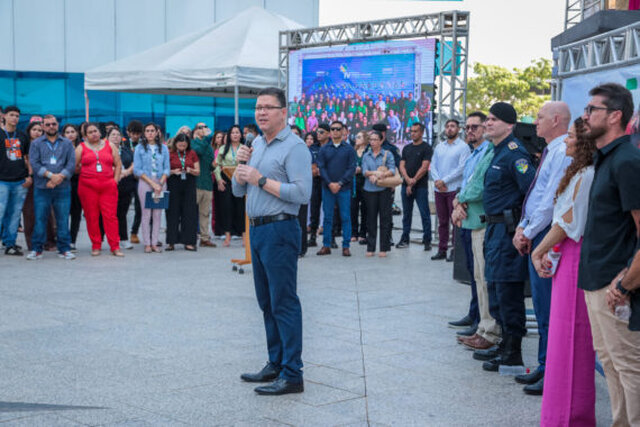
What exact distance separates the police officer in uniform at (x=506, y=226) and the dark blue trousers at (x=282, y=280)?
150 centimetres

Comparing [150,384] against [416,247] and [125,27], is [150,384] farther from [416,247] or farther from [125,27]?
[125,27]

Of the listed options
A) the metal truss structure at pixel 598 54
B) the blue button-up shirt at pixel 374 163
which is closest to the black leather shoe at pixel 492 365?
the metal truss structure at pixel 598 54

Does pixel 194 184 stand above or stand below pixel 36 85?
below

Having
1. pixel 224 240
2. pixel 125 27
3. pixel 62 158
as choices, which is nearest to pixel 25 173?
pixel 62 158

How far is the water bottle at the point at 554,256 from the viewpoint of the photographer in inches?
166

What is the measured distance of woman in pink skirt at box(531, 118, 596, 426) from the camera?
4023mm

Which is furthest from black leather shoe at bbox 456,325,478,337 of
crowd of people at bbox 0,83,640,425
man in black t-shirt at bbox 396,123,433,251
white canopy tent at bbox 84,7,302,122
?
white canopy tent at bbox 84,7,302,122

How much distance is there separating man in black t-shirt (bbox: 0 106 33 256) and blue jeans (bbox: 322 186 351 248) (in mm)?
4288

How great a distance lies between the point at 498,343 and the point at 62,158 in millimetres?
6912

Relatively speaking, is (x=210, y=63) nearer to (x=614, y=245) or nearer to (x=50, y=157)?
(x=50, y=157)

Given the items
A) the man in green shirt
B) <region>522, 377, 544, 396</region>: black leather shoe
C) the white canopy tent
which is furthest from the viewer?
the white canopy tent

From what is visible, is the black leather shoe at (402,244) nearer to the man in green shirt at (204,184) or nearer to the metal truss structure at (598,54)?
the man in green shirt at (204,184)

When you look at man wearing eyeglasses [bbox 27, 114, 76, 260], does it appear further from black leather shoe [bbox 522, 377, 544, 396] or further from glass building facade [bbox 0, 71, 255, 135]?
glass building facade [bbox 0, 71, 255, 135]

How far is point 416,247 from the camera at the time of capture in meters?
12.9
